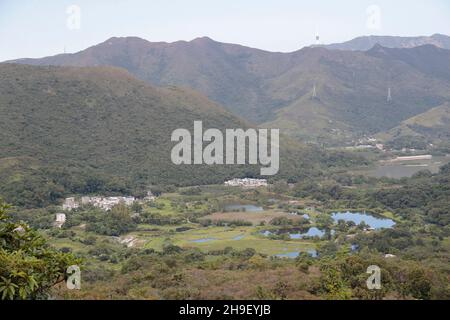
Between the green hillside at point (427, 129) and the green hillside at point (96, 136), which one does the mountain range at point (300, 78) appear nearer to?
the green hillside at point (427, 129)

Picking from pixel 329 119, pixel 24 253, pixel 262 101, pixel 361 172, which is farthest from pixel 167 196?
pixel 262 101

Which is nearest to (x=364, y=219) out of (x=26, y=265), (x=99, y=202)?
(x=99, y=202)

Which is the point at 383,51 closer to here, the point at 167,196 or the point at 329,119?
the point at 329,119

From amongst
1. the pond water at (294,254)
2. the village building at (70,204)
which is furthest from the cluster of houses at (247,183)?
the pond water at (294,254)

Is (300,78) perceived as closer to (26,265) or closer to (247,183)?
(247,183)

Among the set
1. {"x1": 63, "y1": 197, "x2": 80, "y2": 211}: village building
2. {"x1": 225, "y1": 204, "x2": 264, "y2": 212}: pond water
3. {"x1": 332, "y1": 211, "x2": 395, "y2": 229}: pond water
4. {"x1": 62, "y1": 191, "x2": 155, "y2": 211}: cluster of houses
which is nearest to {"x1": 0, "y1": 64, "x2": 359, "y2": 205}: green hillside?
{"x1": 63, "y1": 197, "x2": 80, "y2": 211}: village building
